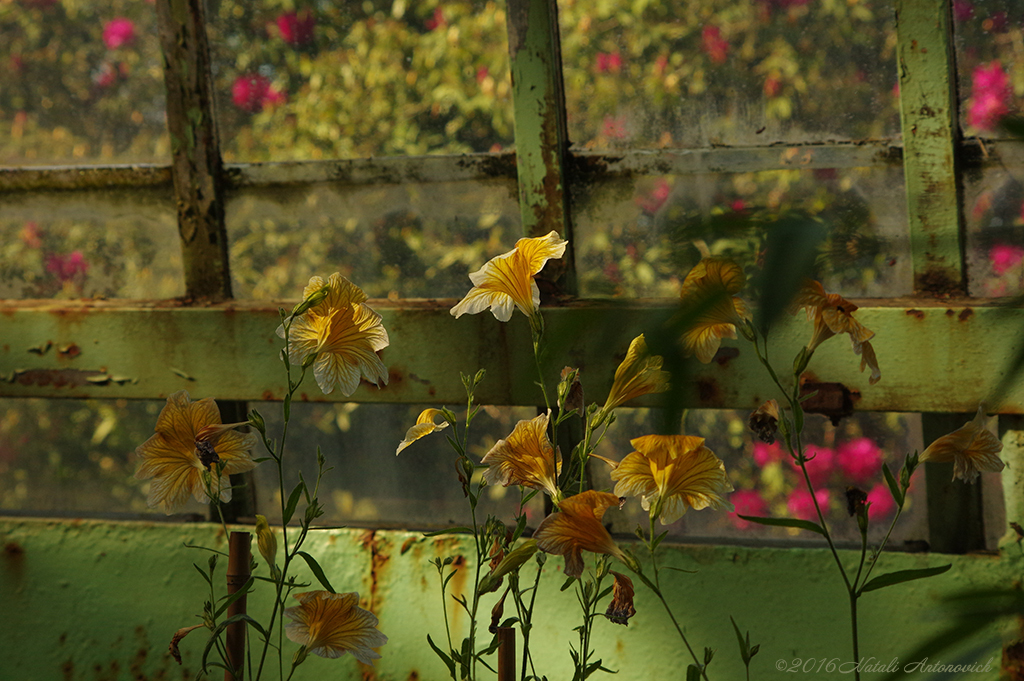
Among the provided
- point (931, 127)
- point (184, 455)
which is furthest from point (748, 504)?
point (184, 455)

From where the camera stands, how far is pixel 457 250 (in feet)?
4.75

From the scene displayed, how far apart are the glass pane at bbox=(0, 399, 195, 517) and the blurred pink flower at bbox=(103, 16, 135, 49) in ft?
2.29

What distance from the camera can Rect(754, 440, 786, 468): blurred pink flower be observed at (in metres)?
1.35

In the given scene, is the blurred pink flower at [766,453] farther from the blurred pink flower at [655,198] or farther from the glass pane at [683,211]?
the blurred pink flower at [655,198]

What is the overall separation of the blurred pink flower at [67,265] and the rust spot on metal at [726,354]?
123 centimetres

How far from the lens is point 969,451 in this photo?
810 mm

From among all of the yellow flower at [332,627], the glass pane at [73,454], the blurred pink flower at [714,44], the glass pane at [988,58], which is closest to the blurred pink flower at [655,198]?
the blurred pink flower at [714,44]

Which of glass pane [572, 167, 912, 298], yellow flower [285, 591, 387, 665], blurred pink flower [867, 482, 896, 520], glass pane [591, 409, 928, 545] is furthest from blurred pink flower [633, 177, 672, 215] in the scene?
yellow flower [285, 591, 387, 665]

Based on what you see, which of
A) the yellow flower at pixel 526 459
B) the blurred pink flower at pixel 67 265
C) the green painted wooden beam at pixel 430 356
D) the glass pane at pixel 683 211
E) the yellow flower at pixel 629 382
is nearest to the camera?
the yellow flower at pixel 629 382

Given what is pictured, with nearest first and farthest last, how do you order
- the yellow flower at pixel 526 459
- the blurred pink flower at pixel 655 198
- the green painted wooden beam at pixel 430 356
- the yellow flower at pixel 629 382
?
1. the yellow flower at pixel 629 382
2. the yellow flower at pixel 526 459
3. the green painted wooden beam at pixel 430 356
4. the blurred pink flower at pixel 655 198

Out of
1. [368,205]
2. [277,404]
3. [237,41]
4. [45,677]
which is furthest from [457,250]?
[45,677]

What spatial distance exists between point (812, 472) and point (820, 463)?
0.08ft

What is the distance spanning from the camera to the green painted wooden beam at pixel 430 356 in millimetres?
1136

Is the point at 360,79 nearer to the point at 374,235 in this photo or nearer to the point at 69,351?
the point at 374,235
